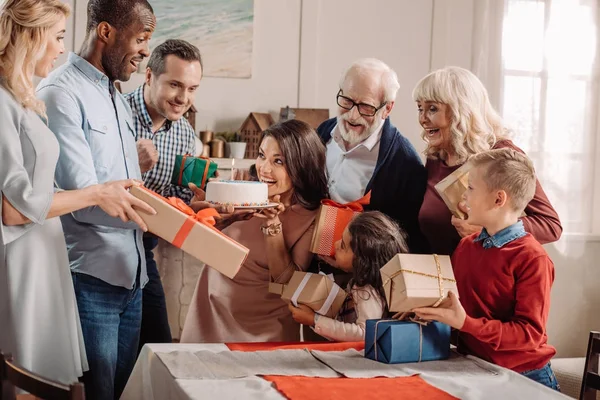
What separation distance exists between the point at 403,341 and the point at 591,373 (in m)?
0.53

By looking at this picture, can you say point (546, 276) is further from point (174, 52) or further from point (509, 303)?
point (174, 52)

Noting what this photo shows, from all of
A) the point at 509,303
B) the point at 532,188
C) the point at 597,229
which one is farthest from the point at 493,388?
the point at 597,229

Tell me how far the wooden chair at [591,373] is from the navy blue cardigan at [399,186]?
0.79 metres

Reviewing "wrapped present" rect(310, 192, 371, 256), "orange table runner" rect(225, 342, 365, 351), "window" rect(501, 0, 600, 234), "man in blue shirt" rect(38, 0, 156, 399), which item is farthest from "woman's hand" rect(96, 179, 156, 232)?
"window" rect(501, 0, 600, 234)

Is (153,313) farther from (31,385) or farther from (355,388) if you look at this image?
(31,385)

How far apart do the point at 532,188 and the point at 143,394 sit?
47.9 inches

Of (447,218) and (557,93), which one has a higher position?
(557,93)

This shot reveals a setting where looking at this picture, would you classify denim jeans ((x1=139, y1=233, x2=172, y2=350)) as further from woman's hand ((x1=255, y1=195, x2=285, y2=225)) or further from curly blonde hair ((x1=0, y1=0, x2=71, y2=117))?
curly blonde hair ((x1=0, y1=0, x2=71, y2=117))

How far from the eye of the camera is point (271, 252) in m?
2.59

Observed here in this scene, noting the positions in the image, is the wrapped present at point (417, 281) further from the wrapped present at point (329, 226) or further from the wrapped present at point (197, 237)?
the wrapped present at point (329, 226)

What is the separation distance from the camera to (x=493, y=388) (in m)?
1.80

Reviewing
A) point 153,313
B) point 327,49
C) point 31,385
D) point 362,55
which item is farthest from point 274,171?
point 362,55

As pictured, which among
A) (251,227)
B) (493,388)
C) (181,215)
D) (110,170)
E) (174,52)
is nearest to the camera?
(493,388)

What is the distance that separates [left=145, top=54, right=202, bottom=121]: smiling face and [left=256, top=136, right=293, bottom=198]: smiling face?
1.63 ft
